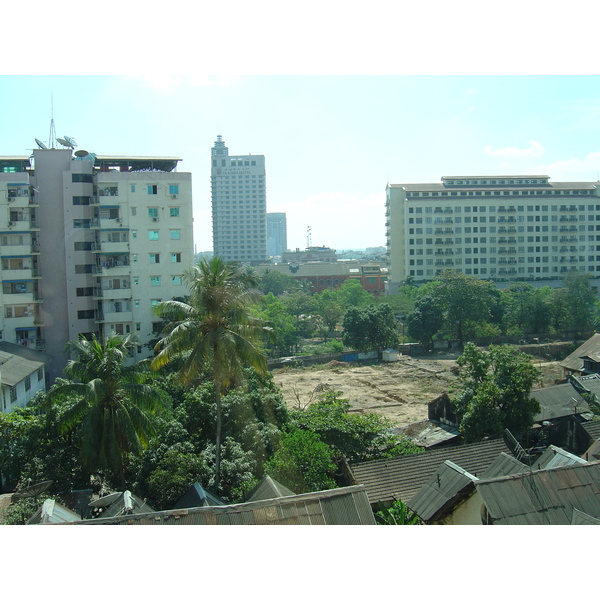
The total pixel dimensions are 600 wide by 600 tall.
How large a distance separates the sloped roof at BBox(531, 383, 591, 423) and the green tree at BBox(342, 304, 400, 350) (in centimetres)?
1022

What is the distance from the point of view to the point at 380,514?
5602mm

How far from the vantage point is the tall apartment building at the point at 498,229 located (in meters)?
33.9

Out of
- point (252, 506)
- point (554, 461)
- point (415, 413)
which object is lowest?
point (415, 413)

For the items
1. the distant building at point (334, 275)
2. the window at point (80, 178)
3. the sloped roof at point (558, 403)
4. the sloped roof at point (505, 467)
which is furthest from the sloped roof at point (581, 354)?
the distant building at point (334, 275)

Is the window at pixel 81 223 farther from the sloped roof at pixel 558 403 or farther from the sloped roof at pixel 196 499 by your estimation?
the sloped roof at pixel 558 403

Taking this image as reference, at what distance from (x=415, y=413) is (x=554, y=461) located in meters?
7.47

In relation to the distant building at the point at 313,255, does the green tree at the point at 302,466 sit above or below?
below

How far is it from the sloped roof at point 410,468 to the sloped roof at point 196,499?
1.75m

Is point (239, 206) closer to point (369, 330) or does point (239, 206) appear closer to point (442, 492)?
point (369, 330)

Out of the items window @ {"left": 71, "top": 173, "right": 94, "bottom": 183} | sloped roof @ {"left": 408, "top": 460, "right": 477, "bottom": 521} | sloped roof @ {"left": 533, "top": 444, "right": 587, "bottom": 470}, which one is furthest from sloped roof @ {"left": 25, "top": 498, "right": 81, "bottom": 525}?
window @ {"left": 71, "top": 173, "right": 94, "bottom": 183}

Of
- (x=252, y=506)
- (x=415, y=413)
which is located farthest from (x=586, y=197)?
(x=252, y=506)

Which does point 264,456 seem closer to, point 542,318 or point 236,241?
point 542,318

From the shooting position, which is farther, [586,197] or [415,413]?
[586,197]

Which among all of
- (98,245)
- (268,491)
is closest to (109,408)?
(268,491)
